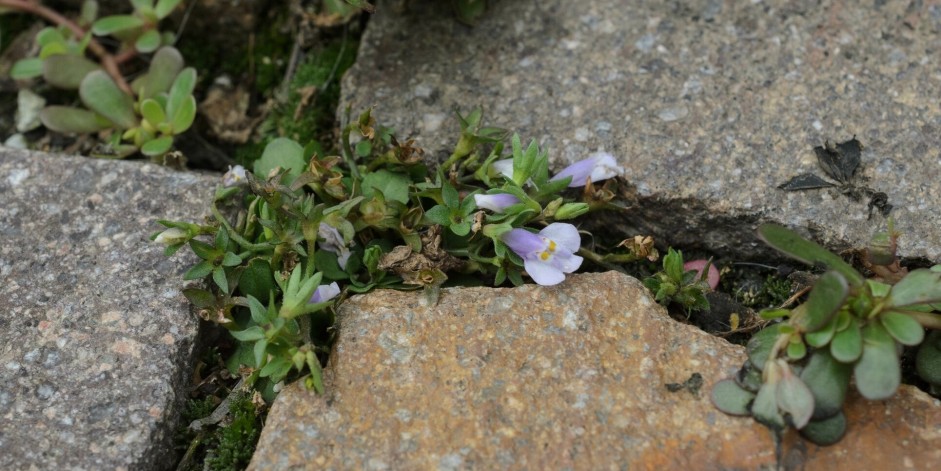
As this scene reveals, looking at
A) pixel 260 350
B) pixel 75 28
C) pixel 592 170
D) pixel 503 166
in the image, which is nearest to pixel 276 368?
pixel 260 350

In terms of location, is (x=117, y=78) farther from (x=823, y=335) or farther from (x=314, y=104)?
(x=823, y=335)

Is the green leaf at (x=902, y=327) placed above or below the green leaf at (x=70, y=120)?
above

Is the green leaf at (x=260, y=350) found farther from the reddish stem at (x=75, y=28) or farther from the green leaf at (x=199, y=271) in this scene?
the reddish stem at (x=75, y=28)

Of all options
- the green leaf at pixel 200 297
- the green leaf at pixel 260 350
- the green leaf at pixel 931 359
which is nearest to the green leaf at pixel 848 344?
the green leaf at pixel 931 359

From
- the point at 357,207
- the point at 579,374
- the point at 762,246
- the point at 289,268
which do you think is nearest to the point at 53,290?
the point at 289,268

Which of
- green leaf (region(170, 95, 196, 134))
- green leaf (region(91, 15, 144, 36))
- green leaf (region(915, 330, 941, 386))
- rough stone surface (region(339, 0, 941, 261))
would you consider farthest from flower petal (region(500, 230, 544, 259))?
green leaf (region(91, 15, 144, 36))
